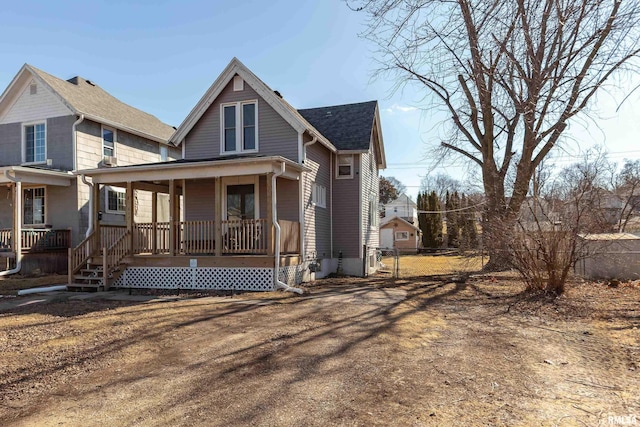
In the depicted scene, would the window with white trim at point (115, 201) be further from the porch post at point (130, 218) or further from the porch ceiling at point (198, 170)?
the porch post at point (130, 218)

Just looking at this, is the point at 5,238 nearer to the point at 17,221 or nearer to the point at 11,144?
the point at 17,221

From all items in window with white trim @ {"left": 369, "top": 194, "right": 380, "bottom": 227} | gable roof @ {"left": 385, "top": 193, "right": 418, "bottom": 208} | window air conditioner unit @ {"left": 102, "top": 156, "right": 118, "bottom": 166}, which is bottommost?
window with white trim @ {"left": 369, "top": 194, "right": 380, "bottom": 227}

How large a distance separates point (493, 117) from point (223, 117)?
10.4 m

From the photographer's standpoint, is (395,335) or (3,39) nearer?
(395,335)

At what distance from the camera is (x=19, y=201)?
14398 millimetres

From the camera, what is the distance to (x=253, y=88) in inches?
533

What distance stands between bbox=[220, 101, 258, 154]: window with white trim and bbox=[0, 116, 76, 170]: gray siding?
268 inches

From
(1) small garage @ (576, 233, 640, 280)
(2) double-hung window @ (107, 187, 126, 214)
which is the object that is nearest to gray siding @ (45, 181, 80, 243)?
(2) double-hung window @ (107, 187, 126, 214)

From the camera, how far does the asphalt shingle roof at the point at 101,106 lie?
1662 cm

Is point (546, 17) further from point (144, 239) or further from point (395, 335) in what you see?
point (144, 239)

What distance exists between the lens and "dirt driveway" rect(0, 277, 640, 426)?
3.74 metres

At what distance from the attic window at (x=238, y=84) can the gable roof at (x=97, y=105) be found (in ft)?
21.9

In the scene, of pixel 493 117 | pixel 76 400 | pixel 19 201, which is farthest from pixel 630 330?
pixel 19 201

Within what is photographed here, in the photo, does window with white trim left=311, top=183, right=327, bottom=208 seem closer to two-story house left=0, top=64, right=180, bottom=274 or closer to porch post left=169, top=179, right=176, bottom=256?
porch post left=169, top=179, right=176, bottom=256
